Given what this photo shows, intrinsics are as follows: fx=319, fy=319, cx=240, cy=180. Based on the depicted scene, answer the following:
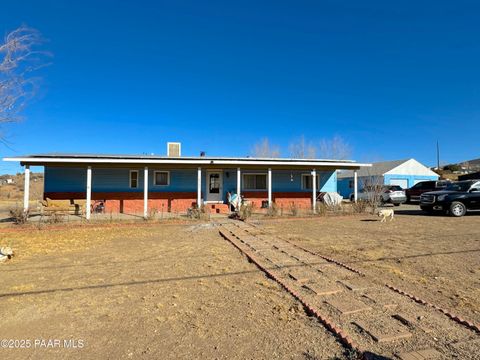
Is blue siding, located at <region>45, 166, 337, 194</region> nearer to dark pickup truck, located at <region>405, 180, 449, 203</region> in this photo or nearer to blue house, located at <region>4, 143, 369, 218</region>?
blue house, located at <region>4, 143, 369, 218</region>

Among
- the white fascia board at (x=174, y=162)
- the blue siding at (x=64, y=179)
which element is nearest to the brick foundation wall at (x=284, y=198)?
the white fascia board at (x=174, y=162)

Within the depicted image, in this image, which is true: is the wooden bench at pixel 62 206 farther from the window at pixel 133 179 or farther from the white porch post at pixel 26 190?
the window at pixel 133 179

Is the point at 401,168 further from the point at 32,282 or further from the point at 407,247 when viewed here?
the point at 32,282

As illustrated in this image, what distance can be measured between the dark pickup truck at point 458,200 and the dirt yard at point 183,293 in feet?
23.0

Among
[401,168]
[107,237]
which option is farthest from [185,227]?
[401,168]

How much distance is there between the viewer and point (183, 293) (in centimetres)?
473

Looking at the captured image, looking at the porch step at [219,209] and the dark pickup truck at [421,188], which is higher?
the dark pickup truck at [421,188]

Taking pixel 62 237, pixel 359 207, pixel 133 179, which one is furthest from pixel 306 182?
pixel 62 237

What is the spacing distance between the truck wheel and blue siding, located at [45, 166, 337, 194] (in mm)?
7637

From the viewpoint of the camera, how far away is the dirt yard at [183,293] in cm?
324

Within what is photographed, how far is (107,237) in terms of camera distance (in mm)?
9859

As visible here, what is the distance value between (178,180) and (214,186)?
2.15 metres

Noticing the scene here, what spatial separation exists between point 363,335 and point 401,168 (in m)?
35.7

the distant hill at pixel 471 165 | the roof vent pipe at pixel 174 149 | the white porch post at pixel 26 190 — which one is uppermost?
the distant hill at pixel 471 165
